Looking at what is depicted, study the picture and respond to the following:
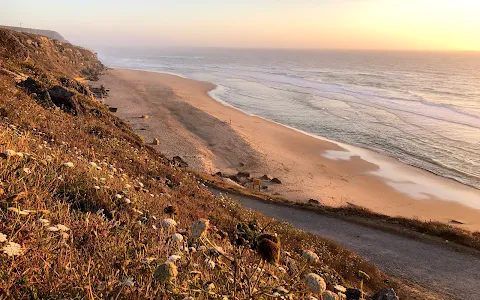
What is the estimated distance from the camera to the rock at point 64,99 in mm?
18984

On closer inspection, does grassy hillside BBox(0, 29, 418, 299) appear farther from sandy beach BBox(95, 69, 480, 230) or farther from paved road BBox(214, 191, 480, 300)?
sandy beach BBox(95, 69, 480, 230)

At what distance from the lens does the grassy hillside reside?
8.68ft

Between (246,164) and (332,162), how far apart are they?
357 inches

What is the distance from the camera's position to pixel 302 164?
32.8m

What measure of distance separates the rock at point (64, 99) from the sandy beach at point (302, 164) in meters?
11.6

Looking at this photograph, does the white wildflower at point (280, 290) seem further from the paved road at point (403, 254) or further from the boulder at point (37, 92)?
the boulder at point (37, 92)

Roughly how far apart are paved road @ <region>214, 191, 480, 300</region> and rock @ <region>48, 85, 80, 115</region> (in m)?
11.5

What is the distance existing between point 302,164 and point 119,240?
2998cm

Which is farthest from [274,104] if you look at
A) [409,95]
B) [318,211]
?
[318,211]

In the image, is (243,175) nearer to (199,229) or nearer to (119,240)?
(119,240)

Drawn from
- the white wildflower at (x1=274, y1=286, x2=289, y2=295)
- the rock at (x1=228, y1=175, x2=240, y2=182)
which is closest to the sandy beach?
the rock at (x1=228, y1=175, x2=240, y2=182)

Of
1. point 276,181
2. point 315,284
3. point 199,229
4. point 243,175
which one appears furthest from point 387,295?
point 243,175

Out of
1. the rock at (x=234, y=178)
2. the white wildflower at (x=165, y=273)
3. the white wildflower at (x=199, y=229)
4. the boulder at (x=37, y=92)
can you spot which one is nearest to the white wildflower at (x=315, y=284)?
the white wildflower at (x=199, y=229)

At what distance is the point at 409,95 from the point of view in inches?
2938
